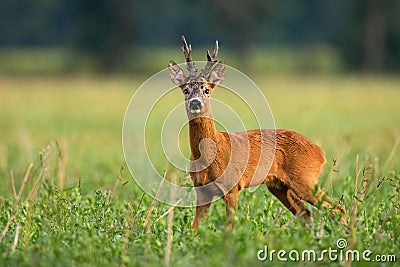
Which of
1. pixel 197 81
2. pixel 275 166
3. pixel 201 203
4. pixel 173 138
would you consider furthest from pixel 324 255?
pixel 173 138

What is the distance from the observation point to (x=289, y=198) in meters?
7.32

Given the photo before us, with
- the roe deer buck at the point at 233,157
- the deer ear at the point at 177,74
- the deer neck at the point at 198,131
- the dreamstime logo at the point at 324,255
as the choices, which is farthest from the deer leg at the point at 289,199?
the deer ear at the point at 177,74

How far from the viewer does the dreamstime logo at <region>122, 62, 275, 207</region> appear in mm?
7304

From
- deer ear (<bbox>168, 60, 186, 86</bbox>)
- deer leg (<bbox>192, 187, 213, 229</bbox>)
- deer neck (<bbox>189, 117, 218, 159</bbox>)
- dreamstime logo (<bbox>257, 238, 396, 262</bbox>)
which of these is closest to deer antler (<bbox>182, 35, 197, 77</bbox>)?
deer ear (<bbox>168, 60, 186, 86</bbox>)

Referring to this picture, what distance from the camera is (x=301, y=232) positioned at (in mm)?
6191

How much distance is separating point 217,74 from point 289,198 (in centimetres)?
128

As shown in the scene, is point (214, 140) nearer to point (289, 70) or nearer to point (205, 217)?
point (205, 217)

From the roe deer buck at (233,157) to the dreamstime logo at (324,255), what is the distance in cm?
53

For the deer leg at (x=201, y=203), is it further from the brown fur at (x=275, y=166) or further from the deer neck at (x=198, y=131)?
the deer neck at (x=198, y=131)

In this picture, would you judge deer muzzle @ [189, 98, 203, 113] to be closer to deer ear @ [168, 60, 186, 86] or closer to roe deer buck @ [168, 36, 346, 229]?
roe deer buck @ [168, 36, 346, 229]

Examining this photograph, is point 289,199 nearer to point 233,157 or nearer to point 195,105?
point 233,157

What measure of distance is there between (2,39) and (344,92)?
5215 cm

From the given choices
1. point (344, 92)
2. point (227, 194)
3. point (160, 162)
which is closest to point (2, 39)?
point (344, 92)

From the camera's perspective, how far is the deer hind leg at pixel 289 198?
732 centimetres
